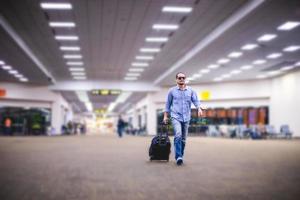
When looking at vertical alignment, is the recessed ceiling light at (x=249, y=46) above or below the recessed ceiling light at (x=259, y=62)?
above

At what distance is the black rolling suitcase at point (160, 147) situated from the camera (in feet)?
27.1

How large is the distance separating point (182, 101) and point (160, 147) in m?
1.34

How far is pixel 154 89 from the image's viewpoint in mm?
40469

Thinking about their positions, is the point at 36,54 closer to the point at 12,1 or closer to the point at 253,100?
the point at 12,1

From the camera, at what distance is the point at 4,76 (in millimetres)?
34344

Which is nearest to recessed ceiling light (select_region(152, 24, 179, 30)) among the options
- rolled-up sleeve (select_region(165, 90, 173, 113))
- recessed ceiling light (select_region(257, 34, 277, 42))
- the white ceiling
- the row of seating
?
the white ceiling

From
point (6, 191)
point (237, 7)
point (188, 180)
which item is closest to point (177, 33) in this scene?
point (237, 7)

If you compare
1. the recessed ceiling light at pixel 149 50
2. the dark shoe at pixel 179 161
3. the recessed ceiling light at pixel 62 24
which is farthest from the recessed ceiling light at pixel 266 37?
the dark shoe at pixel 179 161

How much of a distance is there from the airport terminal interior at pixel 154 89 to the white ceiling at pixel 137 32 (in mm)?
71

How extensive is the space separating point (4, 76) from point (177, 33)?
21251 mm

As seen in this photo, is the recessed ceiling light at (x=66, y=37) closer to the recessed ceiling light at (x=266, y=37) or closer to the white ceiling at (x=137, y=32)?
the white ceiling at (x=137, y=32)

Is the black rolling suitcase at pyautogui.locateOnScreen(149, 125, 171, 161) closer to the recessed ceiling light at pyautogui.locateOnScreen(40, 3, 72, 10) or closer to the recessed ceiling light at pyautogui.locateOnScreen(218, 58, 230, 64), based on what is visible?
the recessed ceiling light at pyautogui.locateOnScreen(40, 3, 72, 10)

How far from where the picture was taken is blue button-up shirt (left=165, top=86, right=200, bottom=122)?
7.71 m

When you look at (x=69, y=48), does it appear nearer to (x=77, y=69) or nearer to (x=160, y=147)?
(x=77, y=69)
